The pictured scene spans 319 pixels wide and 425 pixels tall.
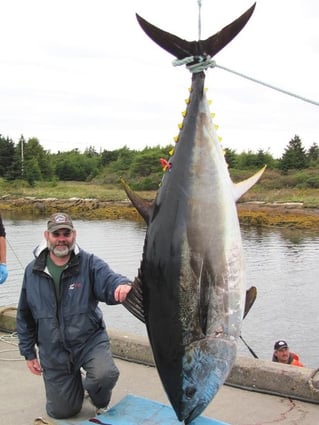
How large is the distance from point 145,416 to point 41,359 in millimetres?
873

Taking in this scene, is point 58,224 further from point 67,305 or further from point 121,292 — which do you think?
point 121,292

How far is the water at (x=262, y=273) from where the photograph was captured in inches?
520

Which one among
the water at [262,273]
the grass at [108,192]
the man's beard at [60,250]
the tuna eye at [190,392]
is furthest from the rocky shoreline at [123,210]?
the tuna eye at [190,392]

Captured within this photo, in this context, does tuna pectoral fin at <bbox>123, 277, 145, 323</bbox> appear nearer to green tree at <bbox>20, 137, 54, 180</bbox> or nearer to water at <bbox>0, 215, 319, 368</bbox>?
water at <bbox>0, 215, 319, 368</bbox>

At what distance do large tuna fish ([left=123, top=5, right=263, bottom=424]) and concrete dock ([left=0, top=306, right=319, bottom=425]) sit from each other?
5.41 ft

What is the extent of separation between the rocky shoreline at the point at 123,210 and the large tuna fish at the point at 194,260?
34.8m

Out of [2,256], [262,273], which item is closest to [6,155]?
[262,273]

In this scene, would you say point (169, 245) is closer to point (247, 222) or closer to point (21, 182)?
point (247, 222)

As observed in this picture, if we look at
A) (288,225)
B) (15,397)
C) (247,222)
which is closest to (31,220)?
(247,222)

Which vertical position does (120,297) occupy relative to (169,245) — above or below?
below

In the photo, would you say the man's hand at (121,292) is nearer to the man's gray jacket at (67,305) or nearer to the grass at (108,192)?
the man's gray jacket at (67,305)

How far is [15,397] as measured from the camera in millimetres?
4520

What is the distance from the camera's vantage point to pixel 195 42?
267 centimetres

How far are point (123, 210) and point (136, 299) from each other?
45233mm
